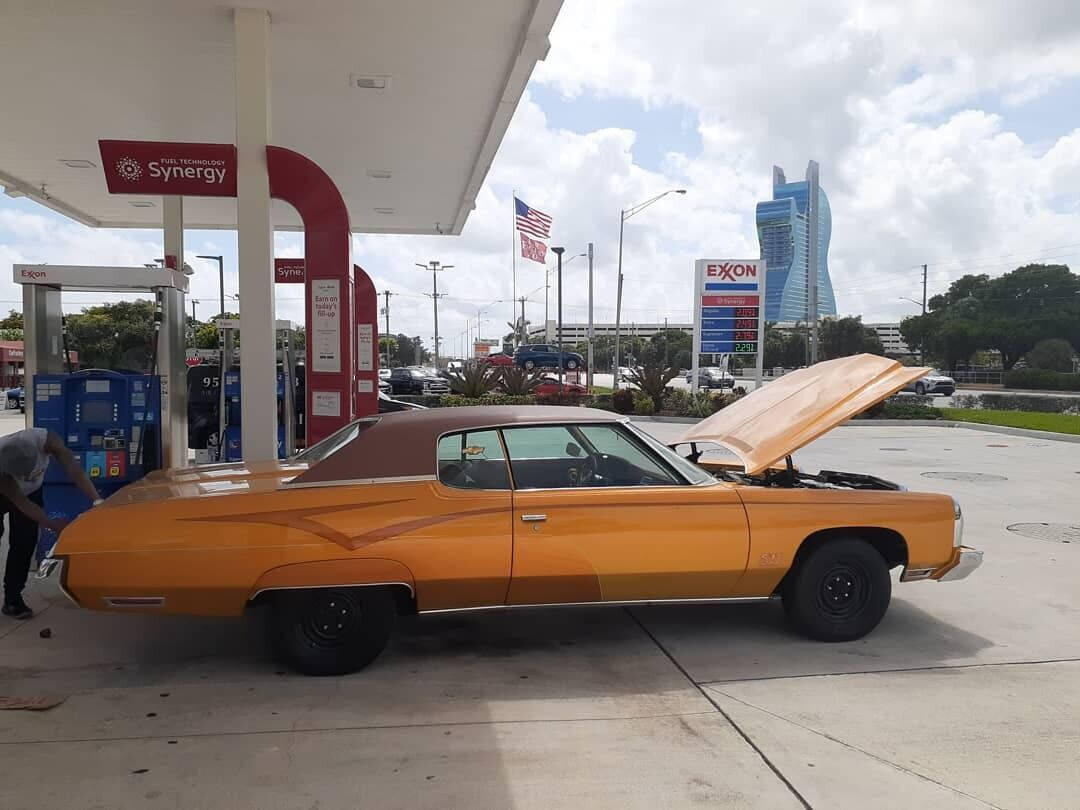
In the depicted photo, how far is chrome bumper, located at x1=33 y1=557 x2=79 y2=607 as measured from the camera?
419 centimetres

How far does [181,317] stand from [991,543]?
7843 millimetres

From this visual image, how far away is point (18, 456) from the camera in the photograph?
5.20m

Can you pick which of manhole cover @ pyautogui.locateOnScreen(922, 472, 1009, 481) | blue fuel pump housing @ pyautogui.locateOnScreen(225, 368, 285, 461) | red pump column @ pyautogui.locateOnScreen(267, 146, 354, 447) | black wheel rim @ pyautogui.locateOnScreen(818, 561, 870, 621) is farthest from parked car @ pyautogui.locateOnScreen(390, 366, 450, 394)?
black wheel rim @ pyautogui.locateOnScreen(818, 561, 870, 621)

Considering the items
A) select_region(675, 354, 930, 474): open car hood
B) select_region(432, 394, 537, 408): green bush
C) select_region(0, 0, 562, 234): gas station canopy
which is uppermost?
select_region(0, 0, 562, 234): gas station canopy

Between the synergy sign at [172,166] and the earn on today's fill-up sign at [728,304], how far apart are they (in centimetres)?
1853

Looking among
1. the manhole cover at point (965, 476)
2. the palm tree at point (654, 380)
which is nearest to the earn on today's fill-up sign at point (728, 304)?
the palm tree at point (654, 380)

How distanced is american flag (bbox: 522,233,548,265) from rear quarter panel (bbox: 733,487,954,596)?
2573 cm

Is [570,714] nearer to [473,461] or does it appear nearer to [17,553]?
[473,461]

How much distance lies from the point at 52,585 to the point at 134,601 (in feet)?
8.96

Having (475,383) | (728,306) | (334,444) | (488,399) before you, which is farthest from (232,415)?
(728,306)

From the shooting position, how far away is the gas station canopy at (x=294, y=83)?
764 cm

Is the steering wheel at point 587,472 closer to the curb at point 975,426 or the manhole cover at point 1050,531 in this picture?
the manhole cover at point 1050,531

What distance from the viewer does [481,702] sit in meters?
4.14

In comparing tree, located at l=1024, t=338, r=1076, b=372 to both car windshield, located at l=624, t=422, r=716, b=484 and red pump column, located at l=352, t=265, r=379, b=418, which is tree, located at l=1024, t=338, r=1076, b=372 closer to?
red pump column, located at l=352, t=265, r=379, b=418
